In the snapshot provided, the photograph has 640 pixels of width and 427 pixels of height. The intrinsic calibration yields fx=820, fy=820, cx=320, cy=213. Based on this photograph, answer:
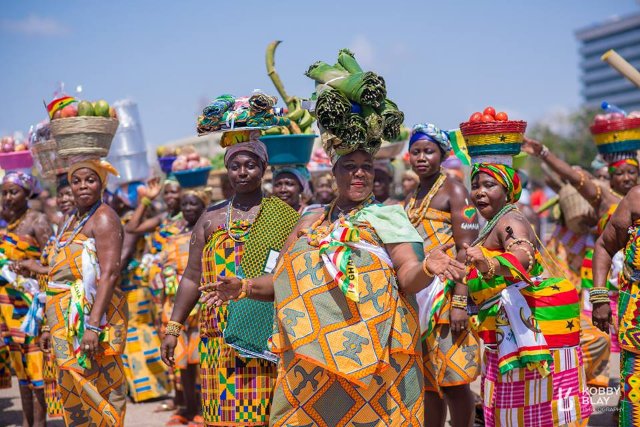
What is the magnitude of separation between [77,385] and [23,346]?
2.22 meters

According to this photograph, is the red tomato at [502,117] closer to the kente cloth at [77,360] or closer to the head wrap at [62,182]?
the kente cloth at [77,360]

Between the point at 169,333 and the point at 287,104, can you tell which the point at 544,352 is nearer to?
the point at 169,333

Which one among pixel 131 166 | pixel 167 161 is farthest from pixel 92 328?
pixel 167 161

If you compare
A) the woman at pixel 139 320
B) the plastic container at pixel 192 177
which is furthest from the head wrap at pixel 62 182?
the woman at pixel 139 320

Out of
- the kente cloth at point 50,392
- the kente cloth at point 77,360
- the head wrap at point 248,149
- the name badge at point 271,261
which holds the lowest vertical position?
the kente cloth at point 50,392

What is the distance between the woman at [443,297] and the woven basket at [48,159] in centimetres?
317

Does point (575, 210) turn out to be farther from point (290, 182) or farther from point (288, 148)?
point (288, 148)

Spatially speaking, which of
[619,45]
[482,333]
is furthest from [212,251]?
[619,45]

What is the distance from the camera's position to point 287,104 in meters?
6.76

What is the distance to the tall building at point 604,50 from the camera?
152 m

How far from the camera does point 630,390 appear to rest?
17.0ft

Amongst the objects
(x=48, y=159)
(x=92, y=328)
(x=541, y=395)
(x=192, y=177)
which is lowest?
(x=541, y=395)

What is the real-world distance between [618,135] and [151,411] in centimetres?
561

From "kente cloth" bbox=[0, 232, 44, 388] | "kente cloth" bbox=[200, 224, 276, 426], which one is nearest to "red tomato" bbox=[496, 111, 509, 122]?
"kente cloth" bbox=[200, 224, 276, 426]
